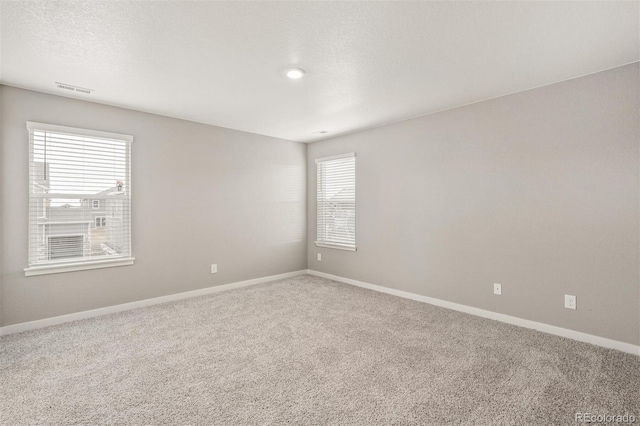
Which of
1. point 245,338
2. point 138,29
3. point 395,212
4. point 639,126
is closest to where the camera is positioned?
point 138,29

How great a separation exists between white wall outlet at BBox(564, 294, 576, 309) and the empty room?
0.01m

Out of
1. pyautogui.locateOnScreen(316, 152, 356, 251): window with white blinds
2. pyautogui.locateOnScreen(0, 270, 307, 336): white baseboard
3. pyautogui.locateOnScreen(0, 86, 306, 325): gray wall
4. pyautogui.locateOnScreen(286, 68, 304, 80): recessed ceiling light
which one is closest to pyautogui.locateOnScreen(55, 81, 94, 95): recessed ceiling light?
A: pyautogui.locateOnScreen(0, 86, 306, 325): gray wall

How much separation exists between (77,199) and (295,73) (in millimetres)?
2742

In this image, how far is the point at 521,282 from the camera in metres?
3.15

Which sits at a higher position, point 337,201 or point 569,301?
point 337,201

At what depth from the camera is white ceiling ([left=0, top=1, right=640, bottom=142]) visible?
188 cm

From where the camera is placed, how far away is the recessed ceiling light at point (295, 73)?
2.63 metres

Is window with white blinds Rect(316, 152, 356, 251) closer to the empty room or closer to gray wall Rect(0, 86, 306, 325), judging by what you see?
the empty room

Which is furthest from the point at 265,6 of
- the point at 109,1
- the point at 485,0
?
the point at 485,0

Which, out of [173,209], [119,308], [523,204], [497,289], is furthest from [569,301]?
[119,308]

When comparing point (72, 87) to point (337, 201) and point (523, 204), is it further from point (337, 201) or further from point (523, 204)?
point (523, 204)

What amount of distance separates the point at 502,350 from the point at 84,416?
3045 mm

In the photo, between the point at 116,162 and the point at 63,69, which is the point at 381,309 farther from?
the point at 63,69

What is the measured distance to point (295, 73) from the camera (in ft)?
8.84
